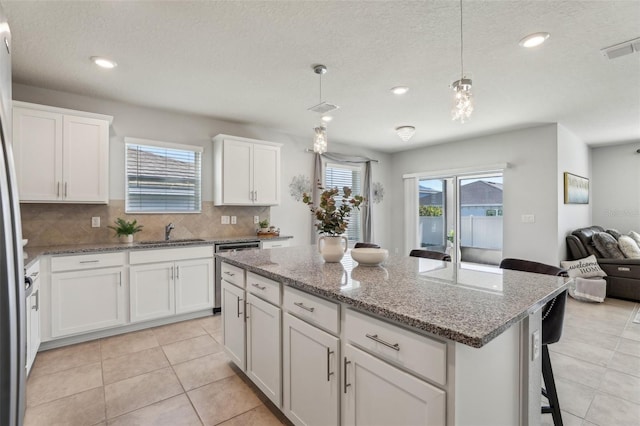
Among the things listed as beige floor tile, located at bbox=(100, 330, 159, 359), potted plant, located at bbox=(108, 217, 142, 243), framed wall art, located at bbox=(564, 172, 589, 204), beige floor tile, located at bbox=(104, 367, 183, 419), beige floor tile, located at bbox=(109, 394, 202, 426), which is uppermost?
framed wall art, located at bbox=(564, 172, 589, 204)

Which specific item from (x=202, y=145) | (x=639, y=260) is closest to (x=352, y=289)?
(x=202, y=145)

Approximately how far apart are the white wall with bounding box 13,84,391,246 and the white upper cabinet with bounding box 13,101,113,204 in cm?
36

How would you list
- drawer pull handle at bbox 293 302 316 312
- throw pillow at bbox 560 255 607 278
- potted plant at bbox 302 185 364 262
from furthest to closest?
throw pillow at bbox 560 255 607 278
potted plant at bbox 302 185 364 262
drawer pull handle at bbox 293 302 316 312

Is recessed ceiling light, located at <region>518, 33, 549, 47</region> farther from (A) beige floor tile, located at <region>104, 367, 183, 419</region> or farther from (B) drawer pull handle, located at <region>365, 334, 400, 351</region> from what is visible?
(A) beige floor tile, located at <region>104, 367, 183, 419</region>

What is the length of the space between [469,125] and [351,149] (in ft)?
7.03

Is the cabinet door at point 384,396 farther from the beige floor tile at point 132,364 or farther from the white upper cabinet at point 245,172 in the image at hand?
the white upper cabinet at point 245,172

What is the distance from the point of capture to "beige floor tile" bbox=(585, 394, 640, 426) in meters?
1.95

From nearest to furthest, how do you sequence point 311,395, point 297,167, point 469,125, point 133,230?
1. point 311,395
2. point 133,230
3. point 469,125
4. point 297,167

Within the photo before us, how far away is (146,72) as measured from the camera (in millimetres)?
2928

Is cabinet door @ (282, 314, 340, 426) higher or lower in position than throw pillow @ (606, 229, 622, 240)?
lower

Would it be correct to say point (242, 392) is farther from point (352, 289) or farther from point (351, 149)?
point (351, 149)

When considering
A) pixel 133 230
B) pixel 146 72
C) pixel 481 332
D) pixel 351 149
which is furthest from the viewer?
pixel 351 149

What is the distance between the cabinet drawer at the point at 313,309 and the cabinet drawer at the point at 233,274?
23.6 inches

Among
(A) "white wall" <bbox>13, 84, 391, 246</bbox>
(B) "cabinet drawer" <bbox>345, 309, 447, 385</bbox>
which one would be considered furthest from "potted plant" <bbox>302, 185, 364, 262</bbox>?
(A) "white wall" <bbox>13, 84, 391, 246</bbox>
